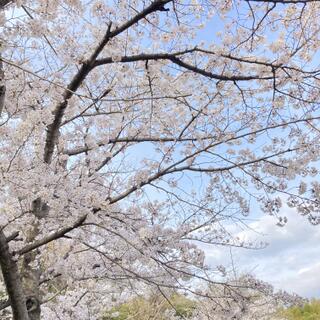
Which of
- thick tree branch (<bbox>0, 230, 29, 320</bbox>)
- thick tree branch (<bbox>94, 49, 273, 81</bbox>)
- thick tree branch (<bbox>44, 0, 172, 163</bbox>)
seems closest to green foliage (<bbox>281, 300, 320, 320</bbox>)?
thick tree branch (<bbox>44, 0, 172, 163</bbox>)

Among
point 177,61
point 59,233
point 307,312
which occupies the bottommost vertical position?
point 59,233

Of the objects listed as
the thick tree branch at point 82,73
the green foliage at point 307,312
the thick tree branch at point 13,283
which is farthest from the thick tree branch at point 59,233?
the green foliage at point 307,312

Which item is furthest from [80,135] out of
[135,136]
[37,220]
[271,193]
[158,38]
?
[271,193]

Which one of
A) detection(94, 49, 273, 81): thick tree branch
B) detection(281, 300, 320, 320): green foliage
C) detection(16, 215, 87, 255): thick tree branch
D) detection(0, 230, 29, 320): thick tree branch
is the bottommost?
detection(0, 230, 29, 320): thick tree branch

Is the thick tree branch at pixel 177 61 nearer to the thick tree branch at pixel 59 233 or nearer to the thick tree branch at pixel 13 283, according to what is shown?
the thick tree branch at pixel 59 233

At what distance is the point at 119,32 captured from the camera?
3.88 meters

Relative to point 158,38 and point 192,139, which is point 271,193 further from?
point 158,38

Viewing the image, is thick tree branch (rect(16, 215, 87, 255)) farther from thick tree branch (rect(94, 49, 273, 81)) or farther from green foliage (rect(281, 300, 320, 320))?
green foliage (rect(281, 300, 320, 320))

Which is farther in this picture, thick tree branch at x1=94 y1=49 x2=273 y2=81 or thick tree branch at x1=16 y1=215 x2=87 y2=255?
thick tree branch at x1=94 y1=49 x2=273 y2=81

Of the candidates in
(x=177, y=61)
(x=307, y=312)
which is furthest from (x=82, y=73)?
(x=307, y=312)

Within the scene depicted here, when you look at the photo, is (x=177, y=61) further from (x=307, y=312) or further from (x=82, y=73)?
(x=307, y=312)

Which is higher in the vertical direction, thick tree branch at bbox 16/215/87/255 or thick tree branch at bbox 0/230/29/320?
thick tree branch at bbox 16/215/87/255

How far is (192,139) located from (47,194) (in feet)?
→ 5.37

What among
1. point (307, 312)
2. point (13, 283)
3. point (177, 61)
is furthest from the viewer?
point (307, 312)
